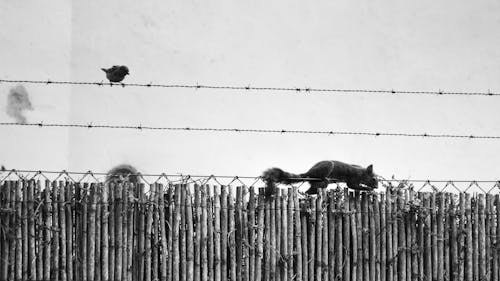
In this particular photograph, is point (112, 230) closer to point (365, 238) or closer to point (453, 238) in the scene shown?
point (365, 238)

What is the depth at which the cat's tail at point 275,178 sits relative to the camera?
35.9ft

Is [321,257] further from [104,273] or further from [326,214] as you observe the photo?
[104,273]

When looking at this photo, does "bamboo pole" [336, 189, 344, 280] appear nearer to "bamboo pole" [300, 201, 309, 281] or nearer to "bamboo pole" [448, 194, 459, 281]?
"bamboo pole" [300, 201, 309, 281]

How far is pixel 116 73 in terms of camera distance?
12562mm

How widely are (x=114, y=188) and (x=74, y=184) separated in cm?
55

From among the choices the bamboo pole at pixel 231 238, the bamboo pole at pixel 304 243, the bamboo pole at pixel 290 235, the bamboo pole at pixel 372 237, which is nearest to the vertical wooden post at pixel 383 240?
the bamboo pole at pixel 372 237

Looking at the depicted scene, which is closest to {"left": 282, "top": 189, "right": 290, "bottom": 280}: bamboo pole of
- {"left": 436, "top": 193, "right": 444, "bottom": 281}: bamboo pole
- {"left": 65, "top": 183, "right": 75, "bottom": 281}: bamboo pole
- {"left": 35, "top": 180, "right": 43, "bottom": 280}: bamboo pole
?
{"left": 436, "top": 193, "right": 444, "bottom": 281}: bamboo pole

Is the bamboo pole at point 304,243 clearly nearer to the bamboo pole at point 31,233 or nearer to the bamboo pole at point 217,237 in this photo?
the bamboo pole at point 217,237

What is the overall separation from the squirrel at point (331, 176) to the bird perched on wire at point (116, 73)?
3.02 m

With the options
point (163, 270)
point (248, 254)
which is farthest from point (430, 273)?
point (163, 270)

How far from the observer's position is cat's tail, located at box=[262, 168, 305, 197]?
1094cm

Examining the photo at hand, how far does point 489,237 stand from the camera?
1141 centimetres

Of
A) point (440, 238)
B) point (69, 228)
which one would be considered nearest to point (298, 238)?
point (440, 238)

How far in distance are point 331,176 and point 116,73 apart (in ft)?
12.6
